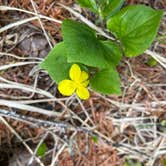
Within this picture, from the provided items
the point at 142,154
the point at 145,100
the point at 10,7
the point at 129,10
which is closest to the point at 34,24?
the point at 10,7

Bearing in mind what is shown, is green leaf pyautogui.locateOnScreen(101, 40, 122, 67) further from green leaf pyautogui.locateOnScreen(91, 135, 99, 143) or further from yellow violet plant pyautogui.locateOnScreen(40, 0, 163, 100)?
green leaf pyautogui.locateOnScreen(91, 135, 99, 143)

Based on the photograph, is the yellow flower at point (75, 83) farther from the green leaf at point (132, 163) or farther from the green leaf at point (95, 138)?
the green leaf at point (132, 163)

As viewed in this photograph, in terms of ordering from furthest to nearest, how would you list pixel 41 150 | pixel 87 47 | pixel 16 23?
pixel 41 150, pixel 16 23, pixel 87 47

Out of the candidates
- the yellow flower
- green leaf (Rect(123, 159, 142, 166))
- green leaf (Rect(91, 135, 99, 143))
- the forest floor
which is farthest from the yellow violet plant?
green leaf (Rect(123, 159, 142, 166))

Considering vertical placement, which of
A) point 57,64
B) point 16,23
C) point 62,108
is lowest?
point 62,108

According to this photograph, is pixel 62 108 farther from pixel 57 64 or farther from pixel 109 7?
pixel 109 7

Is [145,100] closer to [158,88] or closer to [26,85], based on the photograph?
[158,88]

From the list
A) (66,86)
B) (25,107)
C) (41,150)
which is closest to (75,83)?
(66,86)

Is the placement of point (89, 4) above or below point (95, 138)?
above
